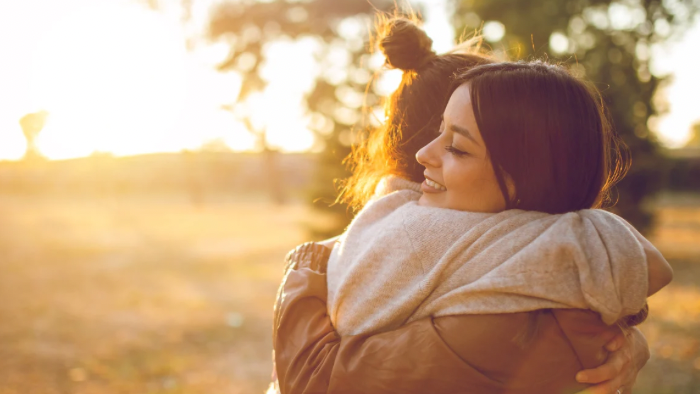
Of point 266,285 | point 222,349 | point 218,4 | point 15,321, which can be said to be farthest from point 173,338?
point 218,4

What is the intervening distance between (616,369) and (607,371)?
37 millimetres

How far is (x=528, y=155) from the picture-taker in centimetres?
144

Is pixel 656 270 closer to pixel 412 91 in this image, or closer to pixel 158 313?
pixel 412 91

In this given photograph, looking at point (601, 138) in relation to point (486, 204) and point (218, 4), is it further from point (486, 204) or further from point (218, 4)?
point (218, 4)

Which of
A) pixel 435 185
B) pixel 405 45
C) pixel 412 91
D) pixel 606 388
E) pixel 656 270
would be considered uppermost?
pixel 405 45

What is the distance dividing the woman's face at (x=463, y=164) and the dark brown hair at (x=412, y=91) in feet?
1.31

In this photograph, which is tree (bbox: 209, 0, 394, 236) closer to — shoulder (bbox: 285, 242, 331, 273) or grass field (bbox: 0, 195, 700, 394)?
grass field (bbox: 0, 195, 700, 394)

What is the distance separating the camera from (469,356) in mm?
1335

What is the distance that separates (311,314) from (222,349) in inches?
207

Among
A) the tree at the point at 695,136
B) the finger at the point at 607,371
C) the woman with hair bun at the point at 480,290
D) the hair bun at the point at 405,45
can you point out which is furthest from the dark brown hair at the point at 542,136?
the tree at the point at 695,136

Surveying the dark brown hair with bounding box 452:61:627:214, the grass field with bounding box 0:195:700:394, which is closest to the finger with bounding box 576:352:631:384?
the dark brown hair with bounding box 452:61:627:214

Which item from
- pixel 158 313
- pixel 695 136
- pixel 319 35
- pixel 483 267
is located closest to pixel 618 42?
pixel 319 35

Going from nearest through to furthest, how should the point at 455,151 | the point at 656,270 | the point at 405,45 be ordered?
the point at 656,270, the point at 455,151, the point at 405,45

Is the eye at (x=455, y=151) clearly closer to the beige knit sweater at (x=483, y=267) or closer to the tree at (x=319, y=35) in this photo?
the beige knit sweater at (x=483, y=267)
